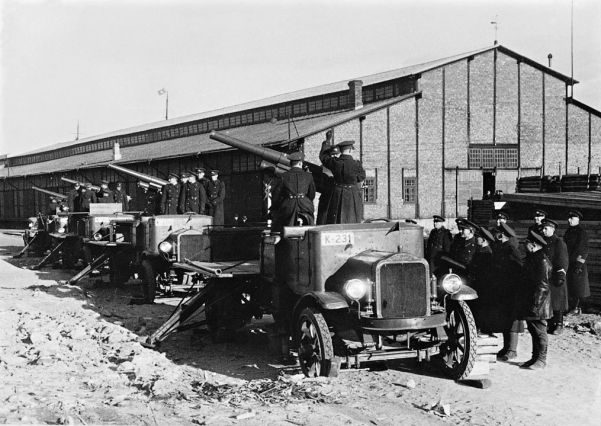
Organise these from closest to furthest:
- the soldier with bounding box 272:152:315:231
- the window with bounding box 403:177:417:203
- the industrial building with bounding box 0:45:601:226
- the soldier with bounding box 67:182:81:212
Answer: the soldier with bounding box 272:152:315:231 → the soldier with bounding box 67:182:81:212 → the industrial building with bounding box 0:45:601:226 → the window with bounding box 403:177:417:203

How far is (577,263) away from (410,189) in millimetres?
17521

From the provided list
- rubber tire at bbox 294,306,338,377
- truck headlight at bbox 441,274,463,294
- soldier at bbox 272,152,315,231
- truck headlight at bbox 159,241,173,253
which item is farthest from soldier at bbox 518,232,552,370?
truck headlight at bbox 159,241,173,253

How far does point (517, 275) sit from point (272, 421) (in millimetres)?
4107

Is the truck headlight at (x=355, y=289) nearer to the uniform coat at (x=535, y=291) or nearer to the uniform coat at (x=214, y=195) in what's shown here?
the uniform coat at (x=535, y=291)

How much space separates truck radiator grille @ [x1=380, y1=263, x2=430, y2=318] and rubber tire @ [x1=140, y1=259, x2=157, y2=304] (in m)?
6.92

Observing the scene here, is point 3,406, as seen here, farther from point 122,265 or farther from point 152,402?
point 122,265

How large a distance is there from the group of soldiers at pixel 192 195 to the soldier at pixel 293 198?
21.7ft

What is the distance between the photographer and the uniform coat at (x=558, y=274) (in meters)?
9.15

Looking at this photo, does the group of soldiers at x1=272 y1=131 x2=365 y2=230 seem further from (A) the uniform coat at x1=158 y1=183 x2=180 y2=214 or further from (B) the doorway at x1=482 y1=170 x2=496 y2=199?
(B) the doorway at x1=482 y1=170 x2=496 y2=199

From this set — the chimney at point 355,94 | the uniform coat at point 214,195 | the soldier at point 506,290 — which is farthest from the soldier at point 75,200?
the soldier at point 506,290

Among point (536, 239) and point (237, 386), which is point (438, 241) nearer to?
point (536, 239)

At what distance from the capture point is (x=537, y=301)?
7645 mm

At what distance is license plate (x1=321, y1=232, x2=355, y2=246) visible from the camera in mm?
7262

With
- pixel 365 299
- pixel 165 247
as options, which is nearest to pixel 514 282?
pixel 365 299
